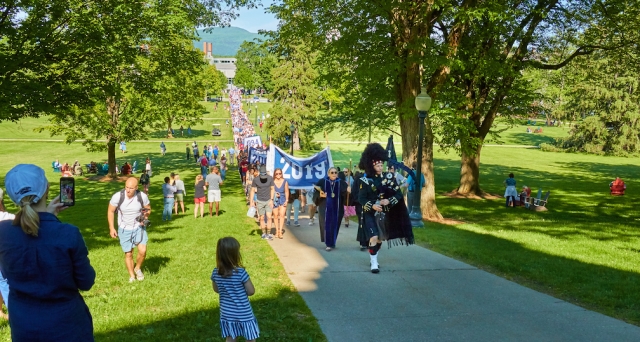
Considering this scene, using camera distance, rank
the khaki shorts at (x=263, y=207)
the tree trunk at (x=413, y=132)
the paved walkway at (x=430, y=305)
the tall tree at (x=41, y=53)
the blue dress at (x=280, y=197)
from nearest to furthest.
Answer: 1. the paved walkway at (x=430, y=305)
2. the blue dress at (x=280, y=197)
3. the khaki shorts at (x=263, y=207)
4. the tall tree at (x=41, y=53)
5. the tree trunk at (x=413, y=132)

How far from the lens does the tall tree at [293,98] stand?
189 feet

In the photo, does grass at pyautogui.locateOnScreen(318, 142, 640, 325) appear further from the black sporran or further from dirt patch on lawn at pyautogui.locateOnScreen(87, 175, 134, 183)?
dirt patch on lawn at pyautogui.locateOnScreen(87, 175, 134, 183)

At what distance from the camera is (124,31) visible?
61.9 ft

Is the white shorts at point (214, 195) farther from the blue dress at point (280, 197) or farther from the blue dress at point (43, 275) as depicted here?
the blue dress at point (43, 275)

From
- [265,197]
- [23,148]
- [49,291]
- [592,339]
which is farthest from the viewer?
[23,148]

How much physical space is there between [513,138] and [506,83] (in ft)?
198

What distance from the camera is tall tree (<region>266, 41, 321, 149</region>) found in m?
57.8

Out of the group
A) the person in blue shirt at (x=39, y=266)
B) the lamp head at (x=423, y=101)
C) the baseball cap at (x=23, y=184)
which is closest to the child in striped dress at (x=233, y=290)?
the person in blue shirt at (x=39, y=266)

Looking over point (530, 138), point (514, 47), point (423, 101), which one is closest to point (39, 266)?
point (423, 101)

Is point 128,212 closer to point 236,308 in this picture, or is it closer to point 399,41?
point 236,308

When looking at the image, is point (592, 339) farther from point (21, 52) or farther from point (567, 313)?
point (21, 52)

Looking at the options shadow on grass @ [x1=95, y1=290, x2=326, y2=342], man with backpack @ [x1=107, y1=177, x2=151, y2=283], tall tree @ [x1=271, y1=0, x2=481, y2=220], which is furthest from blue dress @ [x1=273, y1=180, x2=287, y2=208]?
shadow on grass @ [x1=95, y1=290, x2=326, y2=342]

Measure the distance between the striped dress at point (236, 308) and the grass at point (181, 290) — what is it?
0.84 m

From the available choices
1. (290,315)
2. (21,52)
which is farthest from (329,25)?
(290,315)
